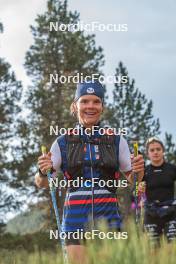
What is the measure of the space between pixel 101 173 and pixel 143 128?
3881 centimetres

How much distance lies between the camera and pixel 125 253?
4.52ft

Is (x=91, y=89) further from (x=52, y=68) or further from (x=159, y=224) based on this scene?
(x=52, y=68)

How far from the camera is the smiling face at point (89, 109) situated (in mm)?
4730

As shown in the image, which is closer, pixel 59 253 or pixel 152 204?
pixel 59 253

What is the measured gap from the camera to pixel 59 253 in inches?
60.3

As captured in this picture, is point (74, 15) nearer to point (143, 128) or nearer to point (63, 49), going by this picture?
point (63, 49)

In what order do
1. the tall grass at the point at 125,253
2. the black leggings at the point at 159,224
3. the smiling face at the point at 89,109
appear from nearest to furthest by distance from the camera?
the tall grass at the point at 125,253
the smiling face at the point at 89,109
the black leggings at the point at 159,224

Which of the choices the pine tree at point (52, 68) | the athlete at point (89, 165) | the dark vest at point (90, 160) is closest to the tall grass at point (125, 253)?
the athlete at point (89, 165)

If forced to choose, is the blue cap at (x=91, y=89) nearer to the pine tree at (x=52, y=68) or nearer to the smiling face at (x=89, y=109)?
the smiling face at (x=89, y=109)

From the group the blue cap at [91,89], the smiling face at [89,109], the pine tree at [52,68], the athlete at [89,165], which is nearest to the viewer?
the athlete at [89,165]

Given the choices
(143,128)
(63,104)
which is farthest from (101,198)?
(143,128)

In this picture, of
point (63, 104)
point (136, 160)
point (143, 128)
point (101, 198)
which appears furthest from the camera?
point (143, 128)

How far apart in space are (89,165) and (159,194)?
493 centimetres

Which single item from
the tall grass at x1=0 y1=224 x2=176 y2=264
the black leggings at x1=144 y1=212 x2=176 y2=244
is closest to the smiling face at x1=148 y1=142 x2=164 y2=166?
the black leggings at x1=144 y1=212 x2=176 y2=244
